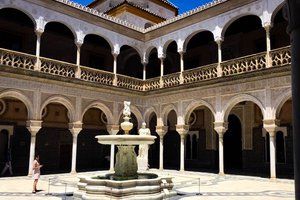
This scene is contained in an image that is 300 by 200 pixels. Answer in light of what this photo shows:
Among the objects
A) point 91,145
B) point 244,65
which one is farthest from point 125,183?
point 91,145

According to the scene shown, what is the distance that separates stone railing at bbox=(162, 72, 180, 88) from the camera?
1533 centimetres

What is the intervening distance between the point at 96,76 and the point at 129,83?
2.04 metres

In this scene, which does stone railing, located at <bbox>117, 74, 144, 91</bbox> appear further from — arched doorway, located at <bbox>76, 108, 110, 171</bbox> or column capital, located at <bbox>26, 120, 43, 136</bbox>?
column capital, located at <bbox>26, 120, 43, 136</bbox>

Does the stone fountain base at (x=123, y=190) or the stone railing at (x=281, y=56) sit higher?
the stone railing at (x=281, y=56)

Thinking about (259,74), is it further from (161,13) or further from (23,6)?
(161,13)

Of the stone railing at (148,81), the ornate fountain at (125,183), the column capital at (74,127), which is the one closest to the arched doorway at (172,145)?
the stone railing at (148,81)

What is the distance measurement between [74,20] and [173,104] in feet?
20.1

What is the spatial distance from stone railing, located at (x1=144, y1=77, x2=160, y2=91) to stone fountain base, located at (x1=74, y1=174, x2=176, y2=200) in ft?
30.9

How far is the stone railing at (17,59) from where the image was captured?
11806 millimetres

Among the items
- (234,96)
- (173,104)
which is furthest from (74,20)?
(234,96)

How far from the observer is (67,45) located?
16.7 meters

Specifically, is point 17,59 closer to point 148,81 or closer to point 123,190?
point 148,81

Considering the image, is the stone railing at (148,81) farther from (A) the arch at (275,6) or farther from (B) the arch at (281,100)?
(A) the arch at (275,6)

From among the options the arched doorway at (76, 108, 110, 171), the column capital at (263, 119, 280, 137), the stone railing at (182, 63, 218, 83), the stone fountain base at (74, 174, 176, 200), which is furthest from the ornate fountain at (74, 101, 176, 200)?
the arched doorway at (76, 108, 110, 171)
